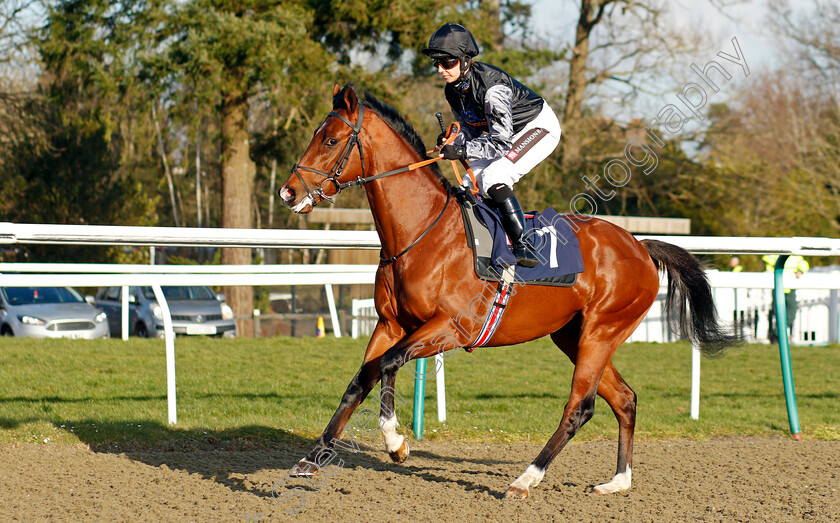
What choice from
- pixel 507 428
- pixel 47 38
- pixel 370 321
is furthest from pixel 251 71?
pixel 507 428

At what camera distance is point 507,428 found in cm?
570

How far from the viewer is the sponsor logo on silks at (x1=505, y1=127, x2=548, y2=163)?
14.0 ft

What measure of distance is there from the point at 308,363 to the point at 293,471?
4.99 m

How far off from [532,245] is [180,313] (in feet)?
37.9

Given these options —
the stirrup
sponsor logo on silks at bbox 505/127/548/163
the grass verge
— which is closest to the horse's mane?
sponsor logo on silks at bbox 505/127/548/163

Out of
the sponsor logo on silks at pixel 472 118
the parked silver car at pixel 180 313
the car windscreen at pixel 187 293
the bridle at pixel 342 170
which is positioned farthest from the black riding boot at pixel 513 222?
the car windscreen at pixel 187 293

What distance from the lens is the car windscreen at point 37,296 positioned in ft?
43.4

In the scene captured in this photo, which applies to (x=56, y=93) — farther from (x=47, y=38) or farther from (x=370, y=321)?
(x=370, y=321)

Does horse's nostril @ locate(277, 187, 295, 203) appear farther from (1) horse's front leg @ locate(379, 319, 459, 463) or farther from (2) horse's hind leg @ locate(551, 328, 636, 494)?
(2) horse's hind leg @ locate(551, 328, 636, 494)

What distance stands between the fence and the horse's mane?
2.92ft

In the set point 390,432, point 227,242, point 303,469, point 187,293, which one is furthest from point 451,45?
point 187,293

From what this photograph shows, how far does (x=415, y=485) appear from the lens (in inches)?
159

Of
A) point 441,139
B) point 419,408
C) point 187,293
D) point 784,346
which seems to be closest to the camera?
point 441,139

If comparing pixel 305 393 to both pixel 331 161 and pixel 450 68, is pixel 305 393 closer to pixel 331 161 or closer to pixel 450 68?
pixel 331 161
